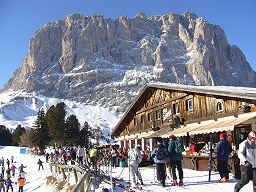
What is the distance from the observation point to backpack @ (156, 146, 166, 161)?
1302cm

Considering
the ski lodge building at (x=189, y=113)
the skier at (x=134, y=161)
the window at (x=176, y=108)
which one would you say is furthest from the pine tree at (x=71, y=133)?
the skier at (x=134, y=161)

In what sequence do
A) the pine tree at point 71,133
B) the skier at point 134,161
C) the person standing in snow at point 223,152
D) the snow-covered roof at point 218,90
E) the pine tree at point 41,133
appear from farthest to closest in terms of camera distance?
the pine tree at point 71,133
the pine tree at point 41,133
the snow-covered roof at point 218,90
the skier at point 134,161
the person standing in snow at point 223,152

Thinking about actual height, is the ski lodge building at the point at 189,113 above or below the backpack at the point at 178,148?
above

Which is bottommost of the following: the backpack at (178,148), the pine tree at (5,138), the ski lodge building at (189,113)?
the backpack at (178,148)

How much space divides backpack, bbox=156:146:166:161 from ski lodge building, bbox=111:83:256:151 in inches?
199

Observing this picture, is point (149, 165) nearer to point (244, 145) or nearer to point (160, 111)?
point (160, 111)

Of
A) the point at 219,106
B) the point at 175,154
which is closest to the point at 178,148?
the point at 175,154

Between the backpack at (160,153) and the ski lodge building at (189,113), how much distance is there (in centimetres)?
505

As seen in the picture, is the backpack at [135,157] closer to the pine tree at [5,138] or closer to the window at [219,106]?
the window at [219,106]

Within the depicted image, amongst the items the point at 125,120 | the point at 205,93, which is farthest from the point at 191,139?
the point at 125,120

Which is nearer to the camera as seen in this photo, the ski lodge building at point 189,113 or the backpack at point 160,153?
the backpack at point 160,153

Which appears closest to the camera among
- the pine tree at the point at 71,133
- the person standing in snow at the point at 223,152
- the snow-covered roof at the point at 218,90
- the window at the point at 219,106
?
the person standing in snow at the point at 223,152

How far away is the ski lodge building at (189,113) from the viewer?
59.4 feet

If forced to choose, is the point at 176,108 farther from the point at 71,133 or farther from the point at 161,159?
the point at 71,133
